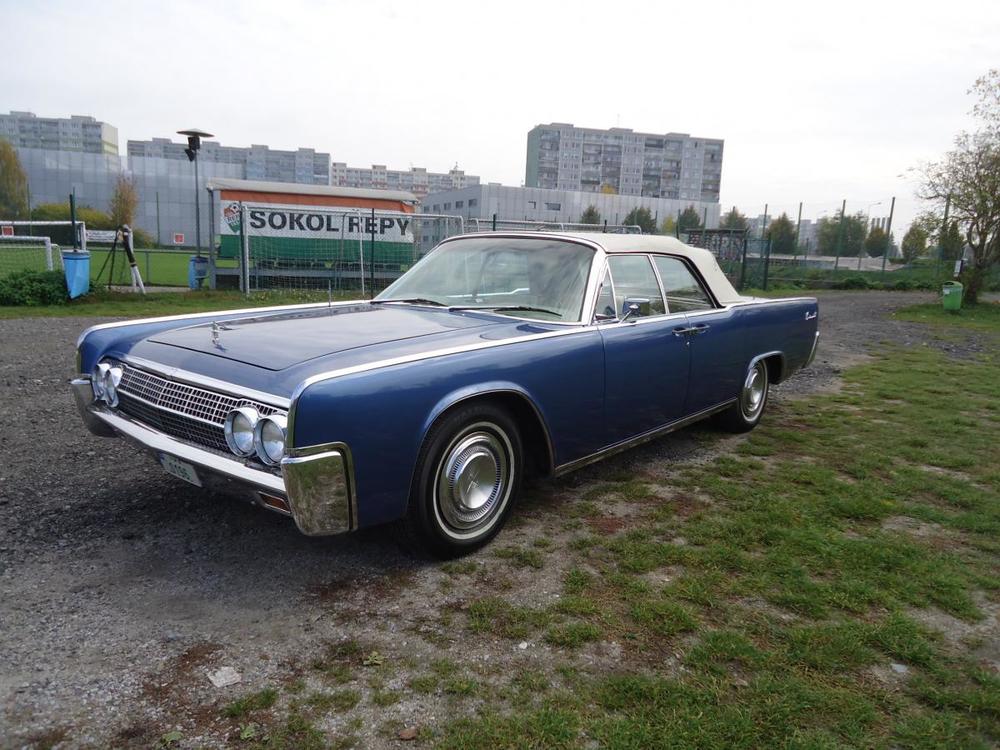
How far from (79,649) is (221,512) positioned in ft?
4.34

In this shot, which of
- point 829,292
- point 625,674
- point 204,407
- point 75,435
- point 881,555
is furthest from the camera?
point 829,292

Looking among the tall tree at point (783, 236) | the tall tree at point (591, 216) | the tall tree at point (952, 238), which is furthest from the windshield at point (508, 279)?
the tall tree at point (591, 216)

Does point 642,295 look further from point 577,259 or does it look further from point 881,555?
point 881,555

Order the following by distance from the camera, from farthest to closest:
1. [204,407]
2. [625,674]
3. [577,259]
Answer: [577,259], [204,407], [625,674]

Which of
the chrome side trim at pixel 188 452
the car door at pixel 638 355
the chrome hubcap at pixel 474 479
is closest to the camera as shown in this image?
the chrome side trim at pixel 188 452

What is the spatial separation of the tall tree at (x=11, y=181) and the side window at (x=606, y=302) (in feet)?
228

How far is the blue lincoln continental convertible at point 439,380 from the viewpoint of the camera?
2771 millimetres

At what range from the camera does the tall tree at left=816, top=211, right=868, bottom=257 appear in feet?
95.7

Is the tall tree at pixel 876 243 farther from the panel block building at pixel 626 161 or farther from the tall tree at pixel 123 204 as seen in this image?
the panel block building at pixel 626 161

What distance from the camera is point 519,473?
→ 3627 millimetres

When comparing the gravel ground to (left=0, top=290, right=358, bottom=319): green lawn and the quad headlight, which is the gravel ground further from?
(left=0, top=290, right=358, bottom=319): green lawn

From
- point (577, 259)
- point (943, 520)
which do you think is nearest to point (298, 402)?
point (577, 259)

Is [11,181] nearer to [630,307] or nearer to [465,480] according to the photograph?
[630,307]

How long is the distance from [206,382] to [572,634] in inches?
72.2
